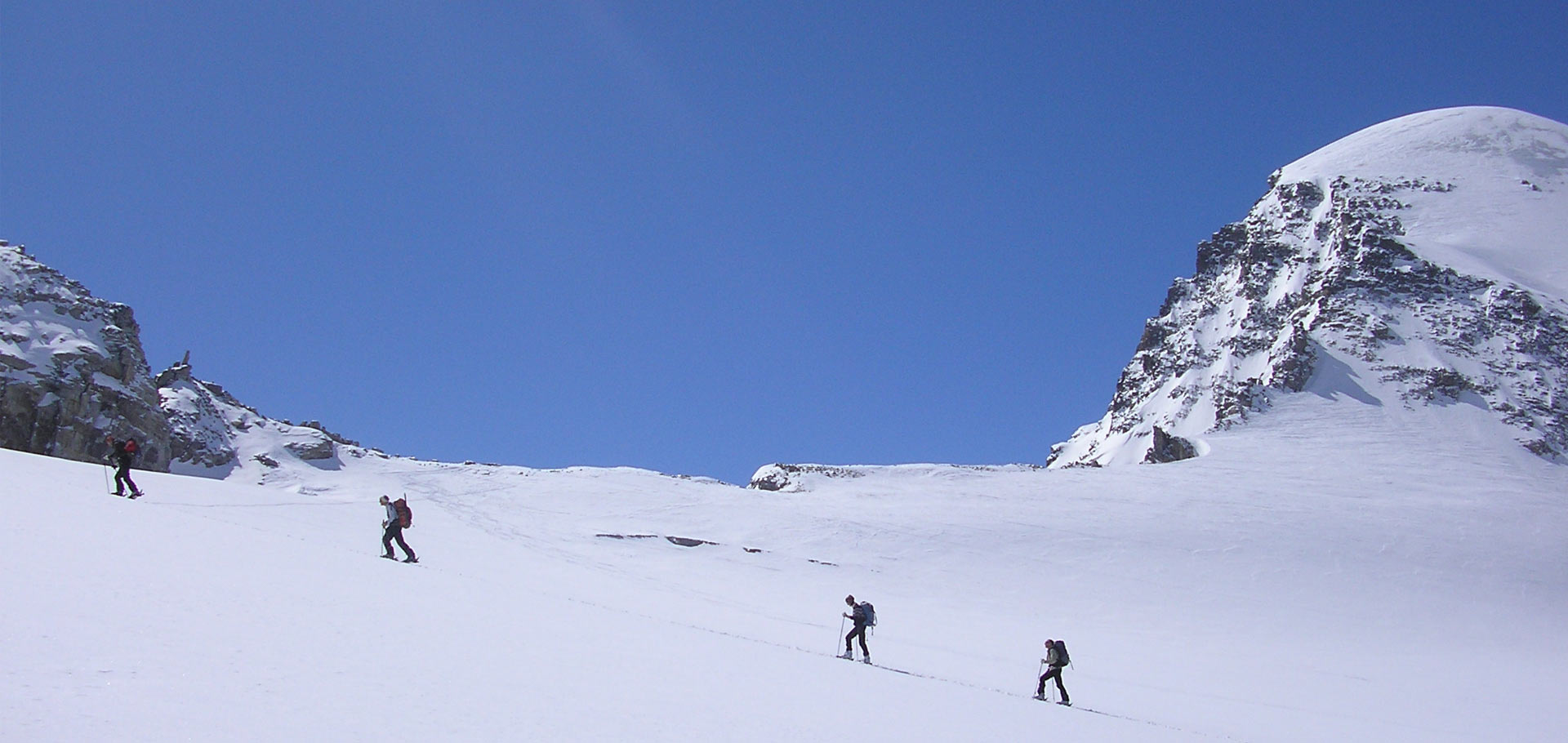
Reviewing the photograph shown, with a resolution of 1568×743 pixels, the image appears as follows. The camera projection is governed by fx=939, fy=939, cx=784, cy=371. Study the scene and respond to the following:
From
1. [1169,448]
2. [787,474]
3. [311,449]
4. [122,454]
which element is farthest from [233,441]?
[1169,448]

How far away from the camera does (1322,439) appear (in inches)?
2496

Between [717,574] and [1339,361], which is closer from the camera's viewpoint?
[717,574]

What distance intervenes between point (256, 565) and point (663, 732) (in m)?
7.38

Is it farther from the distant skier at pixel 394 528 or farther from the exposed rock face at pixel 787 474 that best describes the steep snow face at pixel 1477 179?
the distant skier at pixel 394 528

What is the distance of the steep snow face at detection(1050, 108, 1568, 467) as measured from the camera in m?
71.5

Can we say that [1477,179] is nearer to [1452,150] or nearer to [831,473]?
[1452,150]

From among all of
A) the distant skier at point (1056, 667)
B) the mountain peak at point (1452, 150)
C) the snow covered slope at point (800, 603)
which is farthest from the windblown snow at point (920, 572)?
the mountain peak at point (1452, 150)

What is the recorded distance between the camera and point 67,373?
40.3 m

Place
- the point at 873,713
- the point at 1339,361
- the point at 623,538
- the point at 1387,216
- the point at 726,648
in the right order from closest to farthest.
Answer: the point at 873,713, the point at 726,648, the point at 623,538, the point at 1339,361, the point at 1387,216

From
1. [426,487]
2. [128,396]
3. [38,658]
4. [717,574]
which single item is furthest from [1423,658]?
[128,396]

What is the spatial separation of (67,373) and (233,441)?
10.8 m

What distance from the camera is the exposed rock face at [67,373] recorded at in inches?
1506

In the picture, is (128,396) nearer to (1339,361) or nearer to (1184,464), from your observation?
(1184,464)

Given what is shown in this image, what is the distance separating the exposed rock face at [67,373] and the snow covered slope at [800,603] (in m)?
8.53
